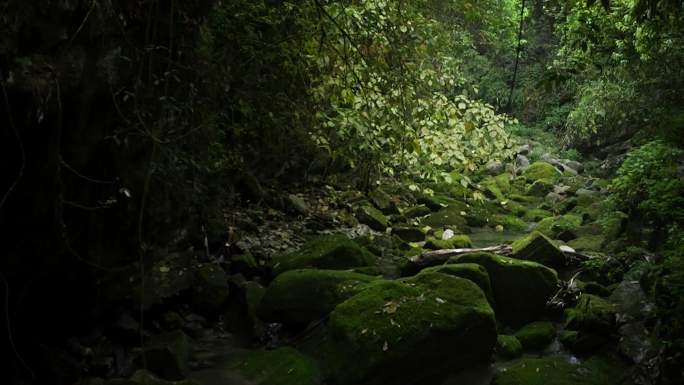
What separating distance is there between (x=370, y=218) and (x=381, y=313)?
5246 mm

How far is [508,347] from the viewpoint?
5.96m

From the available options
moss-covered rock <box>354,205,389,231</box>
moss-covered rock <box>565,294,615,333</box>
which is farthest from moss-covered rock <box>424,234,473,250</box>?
moss-covered rock <box>565,294,615,333</box>

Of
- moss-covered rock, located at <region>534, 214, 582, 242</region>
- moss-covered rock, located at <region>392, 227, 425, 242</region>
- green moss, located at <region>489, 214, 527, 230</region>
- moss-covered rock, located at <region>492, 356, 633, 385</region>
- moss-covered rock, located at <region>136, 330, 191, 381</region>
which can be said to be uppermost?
moss-covered rock, located at <region>534, 214, 582, 242</region>

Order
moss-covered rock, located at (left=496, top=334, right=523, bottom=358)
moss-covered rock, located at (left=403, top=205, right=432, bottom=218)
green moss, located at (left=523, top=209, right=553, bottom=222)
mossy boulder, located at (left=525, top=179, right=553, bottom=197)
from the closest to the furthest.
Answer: moss-covered rock, located at (left=496, top=334, right=523, bottom=358) < moss-covered rock, located at (left=403, top=205, right=432, bottom=218) < green moss, located at (left=523, top=209, right=553, bottom=222) < mossy boulder, located at (left=525, top=179, right=553, bottom=197)

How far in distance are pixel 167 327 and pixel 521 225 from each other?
8.18 meters

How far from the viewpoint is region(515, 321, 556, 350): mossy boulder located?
6.14 m

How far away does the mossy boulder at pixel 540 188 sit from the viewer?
1538cm

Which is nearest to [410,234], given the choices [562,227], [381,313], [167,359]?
[562,227]

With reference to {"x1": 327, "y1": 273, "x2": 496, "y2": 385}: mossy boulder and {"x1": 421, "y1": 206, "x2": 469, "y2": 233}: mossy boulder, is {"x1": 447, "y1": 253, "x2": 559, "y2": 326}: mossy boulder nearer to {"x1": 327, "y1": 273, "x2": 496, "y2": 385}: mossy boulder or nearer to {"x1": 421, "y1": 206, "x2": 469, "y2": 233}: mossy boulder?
{"x1": 327, "y1": 273, "x2": 496, "y2": 385}: mossy boulder

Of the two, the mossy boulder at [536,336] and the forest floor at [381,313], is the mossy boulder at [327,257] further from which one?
the mossy boulder at [536,336]

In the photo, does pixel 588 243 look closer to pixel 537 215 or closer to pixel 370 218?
pixel 370 218

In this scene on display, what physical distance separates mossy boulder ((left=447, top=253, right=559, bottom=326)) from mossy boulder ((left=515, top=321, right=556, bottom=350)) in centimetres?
33

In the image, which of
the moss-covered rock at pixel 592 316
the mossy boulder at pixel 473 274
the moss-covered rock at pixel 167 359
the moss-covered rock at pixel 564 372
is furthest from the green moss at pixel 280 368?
the moss-covered rock at pixel 592 316

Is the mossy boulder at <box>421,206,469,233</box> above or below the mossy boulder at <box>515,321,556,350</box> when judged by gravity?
above
